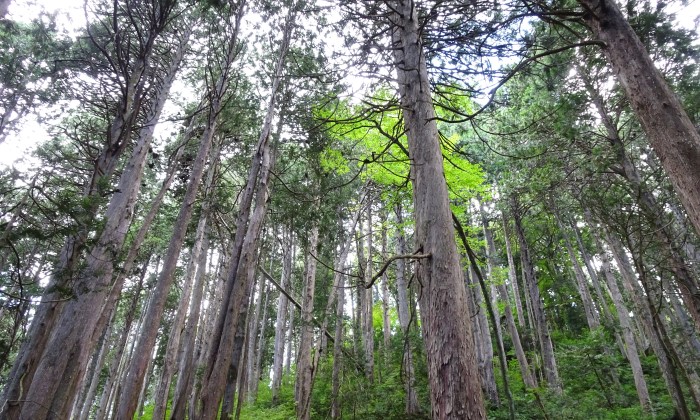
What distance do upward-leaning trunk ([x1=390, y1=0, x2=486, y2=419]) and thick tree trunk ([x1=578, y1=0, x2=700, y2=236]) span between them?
2.02 m

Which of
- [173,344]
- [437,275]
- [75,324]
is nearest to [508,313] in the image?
[437,275]

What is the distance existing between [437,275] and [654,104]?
9.19 feet

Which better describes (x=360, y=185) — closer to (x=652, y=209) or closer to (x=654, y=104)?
(x=652, y=209)

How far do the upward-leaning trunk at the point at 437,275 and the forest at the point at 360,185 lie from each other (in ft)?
0.05

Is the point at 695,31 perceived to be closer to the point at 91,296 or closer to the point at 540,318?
the point at 540,318

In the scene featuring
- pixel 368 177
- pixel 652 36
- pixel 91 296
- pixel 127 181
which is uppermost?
pixel 652 36

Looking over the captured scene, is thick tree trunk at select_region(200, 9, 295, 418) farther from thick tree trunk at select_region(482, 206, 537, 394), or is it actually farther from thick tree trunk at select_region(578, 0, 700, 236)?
thick tree trunk at select_region(482, 206, 537, 394)

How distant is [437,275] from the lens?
2146 mm

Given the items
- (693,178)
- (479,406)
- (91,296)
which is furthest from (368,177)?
(479,406)

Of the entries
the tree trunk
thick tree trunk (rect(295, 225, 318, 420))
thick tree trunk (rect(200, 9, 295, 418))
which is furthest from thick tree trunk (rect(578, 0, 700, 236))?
the tree trunk

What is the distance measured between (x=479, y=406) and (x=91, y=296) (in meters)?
6.49

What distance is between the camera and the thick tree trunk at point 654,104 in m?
2.74

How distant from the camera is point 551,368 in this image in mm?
11469

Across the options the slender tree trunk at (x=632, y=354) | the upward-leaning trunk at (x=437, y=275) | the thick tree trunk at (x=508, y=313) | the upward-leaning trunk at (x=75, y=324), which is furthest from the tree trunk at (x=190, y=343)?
the slender tree trunk at (x=632, y=354)
